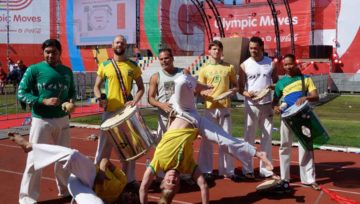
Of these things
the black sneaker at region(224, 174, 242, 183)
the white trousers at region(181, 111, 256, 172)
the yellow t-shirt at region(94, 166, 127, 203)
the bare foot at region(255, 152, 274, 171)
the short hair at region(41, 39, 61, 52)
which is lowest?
the black sneaker at region(224, 174, 242, 183)

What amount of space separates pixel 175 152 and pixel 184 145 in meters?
0.13

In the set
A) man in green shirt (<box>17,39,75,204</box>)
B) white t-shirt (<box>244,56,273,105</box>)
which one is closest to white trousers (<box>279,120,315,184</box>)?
white t-shirt (<box>244,56,273,105</box>)

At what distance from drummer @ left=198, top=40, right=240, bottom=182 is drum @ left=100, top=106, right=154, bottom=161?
1365 millimetres

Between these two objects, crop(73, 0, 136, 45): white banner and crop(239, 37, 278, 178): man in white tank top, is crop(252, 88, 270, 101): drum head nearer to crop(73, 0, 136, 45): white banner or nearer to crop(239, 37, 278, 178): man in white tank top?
crop(239, 37, 278, 178): man in white tank top

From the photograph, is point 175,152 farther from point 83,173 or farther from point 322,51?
point 322,51

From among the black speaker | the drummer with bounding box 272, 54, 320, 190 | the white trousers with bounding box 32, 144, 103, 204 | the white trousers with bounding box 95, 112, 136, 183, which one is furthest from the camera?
the black speaker

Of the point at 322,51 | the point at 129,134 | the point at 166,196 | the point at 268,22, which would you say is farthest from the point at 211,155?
the point at 268,22

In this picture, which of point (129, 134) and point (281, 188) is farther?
point (281, 188)

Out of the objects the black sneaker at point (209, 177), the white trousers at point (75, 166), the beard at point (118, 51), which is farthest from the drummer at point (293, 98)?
the white trousers at point (75, 166)

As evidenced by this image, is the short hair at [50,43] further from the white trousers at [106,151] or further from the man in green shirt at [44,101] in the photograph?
the white trousers at [106,151]

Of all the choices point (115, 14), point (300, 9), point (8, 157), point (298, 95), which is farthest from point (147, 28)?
point (298, 95)

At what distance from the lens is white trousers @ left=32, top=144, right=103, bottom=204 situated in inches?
167

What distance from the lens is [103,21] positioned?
30.1 meters

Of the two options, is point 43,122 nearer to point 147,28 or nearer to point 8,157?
point 8,157
